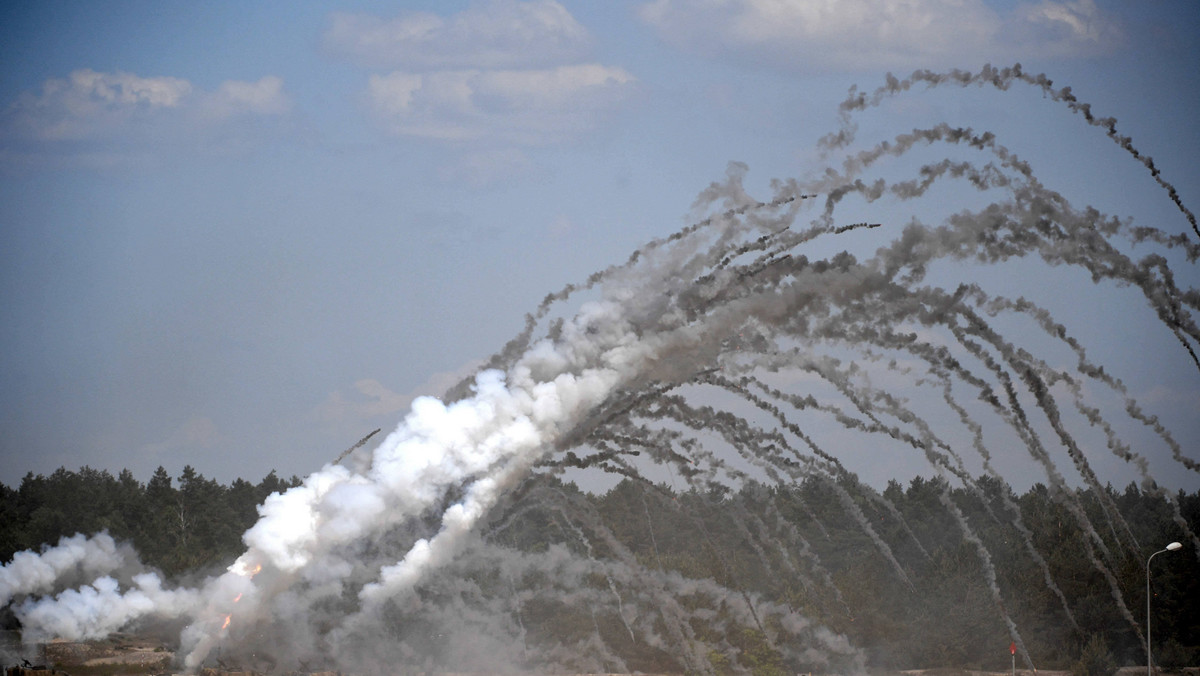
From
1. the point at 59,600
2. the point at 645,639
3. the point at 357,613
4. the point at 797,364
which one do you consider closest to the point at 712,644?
the point at 645,639

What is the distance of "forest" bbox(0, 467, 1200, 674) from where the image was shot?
73250 millimetres

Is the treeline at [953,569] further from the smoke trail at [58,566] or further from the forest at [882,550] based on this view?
the smoke trail at [58,566]

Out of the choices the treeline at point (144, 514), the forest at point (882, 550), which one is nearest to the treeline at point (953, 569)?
the forest at point (882, 550)

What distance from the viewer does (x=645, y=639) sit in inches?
3044

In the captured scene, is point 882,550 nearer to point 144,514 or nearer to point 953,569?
point 953,569

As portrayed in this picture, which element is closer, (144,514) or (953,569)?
(953,569)

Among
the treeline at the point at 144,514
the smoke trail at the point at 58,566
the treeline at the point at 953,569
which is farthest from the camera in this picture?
the treeline at the point at 144,514

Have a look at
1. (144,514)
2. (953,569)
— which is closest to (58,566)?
(144,514)

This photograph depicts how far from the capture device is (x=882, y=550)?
313 feet

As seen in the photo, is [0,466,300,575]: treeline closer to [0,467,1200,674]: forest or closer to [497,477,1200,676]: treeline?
[0,467,1200,674]: forest

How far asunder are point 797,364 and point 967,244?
32.4 feet

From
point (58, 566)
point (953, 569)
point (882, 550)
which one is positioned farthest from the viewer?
point (882, 550)

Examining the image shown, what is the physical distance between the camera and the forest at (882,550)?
73.2m

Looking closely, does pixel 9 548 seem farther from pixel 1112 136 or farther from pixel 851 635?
pixel 1112 136
